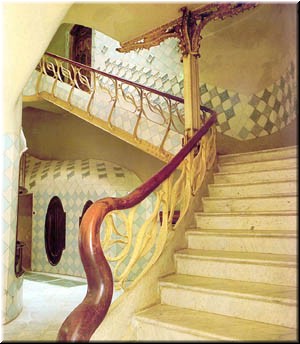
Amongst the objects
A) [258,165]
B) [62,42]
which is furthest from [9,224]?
[62,42]

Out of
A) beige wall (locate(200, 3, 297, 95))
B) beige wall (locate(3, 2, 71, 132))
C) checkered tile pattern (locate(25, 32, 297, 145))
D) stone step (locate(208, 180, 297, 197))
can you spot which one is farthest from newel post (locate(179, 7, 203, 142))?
beige wall (locate(3, 2, 71, 132))

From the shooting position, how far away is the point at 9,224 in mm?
3543

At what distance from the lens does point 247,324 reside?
1.96 m

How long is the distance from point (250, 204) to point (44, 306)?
8.80ft

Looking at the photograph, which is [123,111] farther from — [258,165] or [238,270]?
[238,270]

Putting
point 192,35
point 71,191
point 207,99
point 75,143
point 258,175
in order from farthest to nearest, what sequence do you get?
1. point 75,143
2. point 71,191
3. point 207,99
4. point 192,35
5. point 258,175

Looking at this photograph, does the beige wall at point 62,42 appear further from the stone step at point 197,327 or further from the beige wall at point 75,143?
the stone step at point 197,327

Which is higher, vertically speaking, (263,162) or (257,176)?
(263,162)

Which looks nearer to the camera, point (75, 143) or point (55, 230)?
point (55, 230)

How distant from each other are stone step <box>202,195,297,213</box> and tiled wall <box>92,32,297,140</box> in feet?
5.51

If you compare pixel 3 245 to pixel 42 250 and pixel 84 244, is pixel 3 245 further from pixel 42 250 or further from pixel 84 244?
pixel 42 250

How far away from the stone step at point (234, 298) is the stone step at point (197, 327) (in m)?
0.04

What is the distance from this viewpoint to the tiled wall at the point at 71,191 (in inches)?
242

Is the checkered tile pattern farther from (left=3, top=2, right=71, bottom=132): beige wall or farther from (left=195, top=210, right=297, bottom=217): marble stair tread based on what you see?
(left=3, top=2, right=71, bottom=132): beige wall
